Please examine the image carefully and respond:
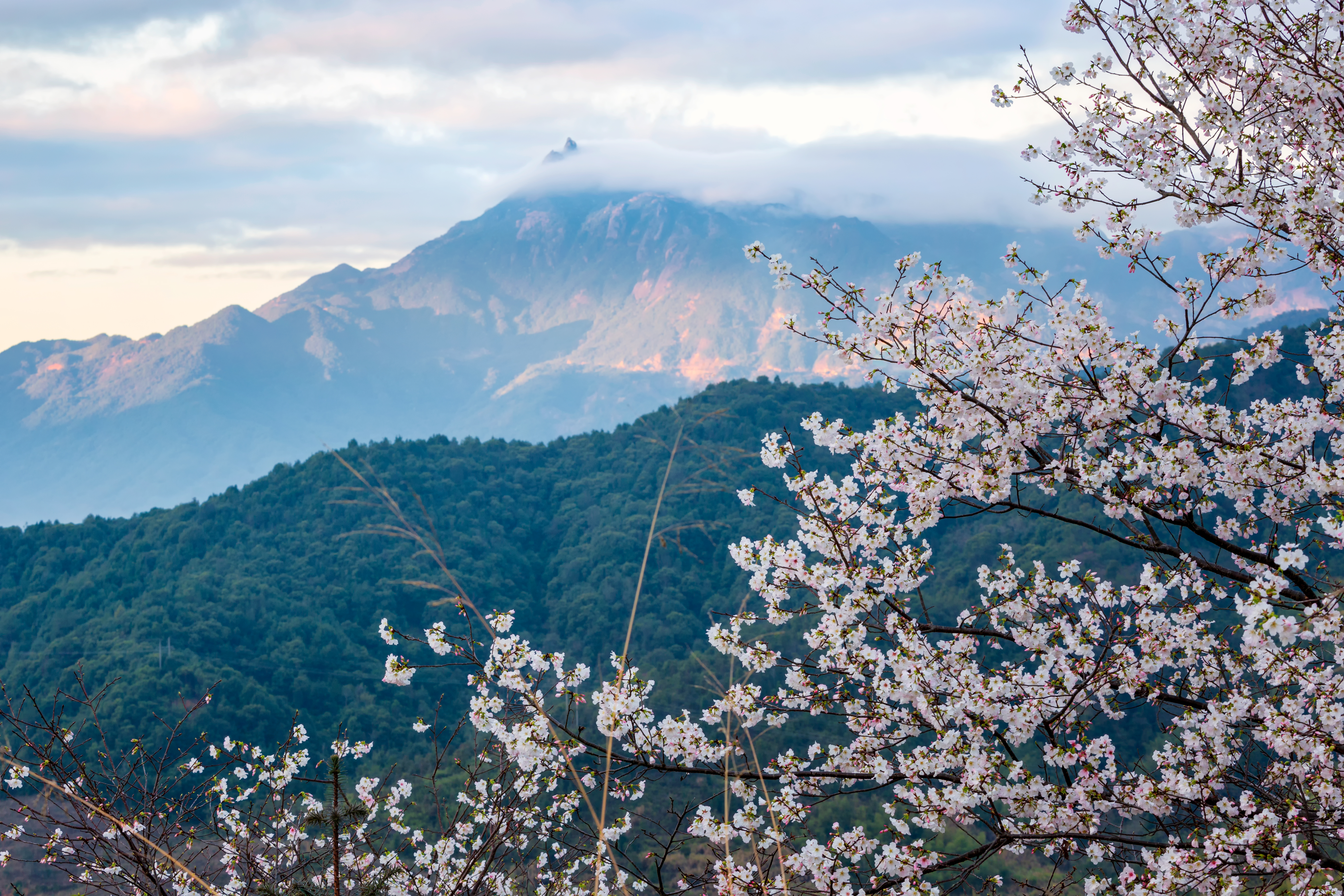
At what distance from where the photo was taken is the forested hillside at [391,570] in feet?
117

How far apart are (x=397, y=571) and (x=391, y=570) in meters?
1.91

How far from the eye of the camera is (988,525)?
44406 millimetres

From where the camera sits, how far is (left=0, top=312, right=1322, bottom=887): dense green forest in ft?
116

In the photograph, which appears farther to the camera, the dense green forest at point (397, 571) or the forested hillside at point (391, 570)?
the forested hillside at point (391, 570)

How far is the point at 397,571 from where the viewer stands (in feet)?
152

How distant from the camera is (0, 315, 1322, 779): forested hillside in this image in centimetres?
3581

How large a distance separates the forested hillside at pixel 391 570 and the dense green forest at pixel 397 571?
0.43 ft

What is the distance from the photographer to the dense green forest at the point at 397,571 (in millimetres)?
35500

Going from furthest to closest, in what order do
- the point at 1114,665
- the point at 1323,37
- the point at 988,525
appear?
the point at 988,525 < the point at 1114,665 < the point at 1323,37

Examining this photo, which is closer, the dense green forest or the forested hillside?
the dense green forest

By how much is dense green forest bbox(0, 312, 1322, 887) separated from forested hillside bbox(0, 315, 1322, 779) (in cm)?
13

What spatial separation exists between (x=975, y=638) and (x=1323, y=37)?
324 cm

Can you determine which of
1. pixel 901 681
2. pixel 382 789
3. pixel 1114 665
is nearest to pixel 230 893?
pixel 382 789

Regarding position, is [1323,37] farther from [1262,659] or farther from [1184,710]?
[1184,710]
